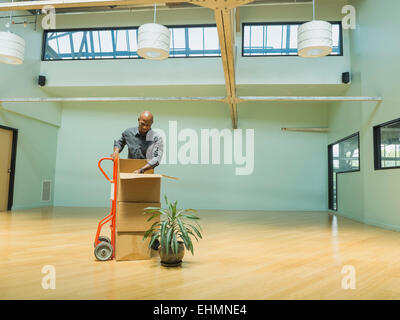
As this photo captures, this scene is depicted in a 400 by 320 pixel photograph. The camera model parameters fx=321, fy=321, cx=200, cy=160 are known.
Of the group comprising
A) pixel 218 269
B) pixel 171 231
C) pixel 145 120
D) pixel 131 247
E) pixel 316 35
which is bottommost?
pixel 218 269

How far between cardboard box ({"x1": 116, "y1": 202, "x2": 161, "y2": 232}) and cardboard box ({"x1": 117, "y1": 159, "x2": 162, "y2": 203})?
6 centimetres

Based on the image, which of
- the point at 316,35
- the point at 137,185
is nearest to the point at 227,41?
the point at 316,35

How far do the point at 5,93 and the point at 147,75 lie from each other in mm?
3485

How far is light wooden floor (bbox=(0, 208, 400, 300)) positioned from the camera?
6.96 feet

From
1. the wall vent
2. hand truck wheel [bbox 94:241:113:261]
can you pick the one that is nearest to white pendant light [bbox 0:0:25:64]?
hand truck wheel [bbox 94:241:113:261]

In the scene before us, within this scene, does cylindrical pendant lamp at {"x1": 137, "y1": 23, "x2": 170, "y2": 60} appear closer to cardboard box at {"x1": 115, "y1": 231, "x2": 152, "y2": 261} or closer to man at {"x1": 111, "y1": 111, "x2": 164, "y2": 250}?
man at {"x1": 111, "y1": 111, "x2": 164, "y2": 250}

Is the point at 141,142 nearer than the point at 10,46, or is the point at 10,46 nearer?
the point at 141,142

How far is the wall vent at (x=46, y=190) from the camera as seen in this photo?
970cm

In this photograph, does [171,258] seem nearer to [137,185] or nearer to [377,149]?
[137,185]

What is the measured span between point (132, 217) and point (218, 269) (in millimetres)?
921

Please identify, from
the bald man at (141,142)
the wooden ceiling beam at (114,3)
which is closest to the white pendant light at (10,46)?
the wooden ceiling beam at (114,3)

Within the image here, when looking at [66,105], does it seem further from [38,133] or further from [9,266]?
[9,266]

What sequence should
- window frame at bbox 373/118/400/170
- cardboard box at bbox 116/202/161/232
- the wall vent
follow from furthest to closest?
1. the wall vent
2. window frame at bbox 373/118/400/170
3. cardboard box at bbox 116/202/161/232

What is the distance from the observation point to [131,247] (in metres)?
3.02
